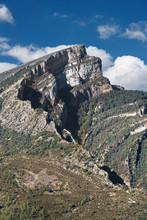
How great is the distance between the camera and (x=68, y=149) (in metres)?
102

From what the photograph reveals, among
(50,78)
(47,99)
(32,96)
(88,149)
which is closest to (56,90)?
(50,78)

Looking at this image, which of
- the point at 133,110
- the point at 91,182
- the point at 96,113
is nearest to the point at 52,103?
the point at 96,113

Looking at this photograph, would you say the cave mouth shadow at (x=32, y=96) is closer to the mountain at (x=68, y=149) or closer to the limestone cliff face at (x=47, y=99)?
the limestone cliff face at (x=47, y=99)

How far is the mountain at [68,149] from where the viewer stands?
6704cm

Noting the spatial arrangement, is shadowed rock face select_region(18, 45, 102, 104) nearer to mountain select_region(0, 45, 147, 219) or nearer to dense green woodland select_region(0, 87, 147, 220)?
mountain select_region(0, 45, 147, 219)

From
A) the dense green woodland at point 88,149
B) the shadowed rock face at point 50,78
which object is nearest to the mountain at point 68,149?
the dense green woodland at point 88,149

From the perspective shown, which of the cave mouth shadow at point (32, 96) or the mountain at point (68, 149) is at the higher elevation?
the cave mouth shadow at point (32, 96)

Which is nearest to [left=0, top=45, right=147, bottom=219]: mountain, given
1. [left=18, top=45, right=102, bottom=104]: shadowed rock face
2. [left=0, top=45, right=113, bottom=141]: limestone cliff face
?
[left=0, top=45, right=113, bottom=141]: limestone cliff face

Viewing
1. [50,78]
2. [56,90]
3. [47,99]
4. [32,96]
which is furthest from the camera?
[50,78]

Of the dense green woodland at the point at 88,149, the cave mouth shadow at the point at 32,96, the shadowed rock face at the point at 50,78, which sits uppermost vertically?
the shadowed rock face at the point at 50,78

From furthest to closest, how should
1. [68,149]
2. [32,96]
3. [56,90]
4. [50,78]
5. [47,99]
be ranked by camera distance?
[50,78]
[56,90]
[47,99]
[32,96]
[68,149]

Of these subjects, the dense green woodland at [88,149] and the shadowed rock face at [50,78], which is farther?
the shadowed rock face at [50,78]

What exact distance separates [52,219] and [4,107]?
10404cm

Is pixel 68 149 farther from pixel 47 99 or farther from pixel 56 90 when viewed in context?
pixel 56 90
